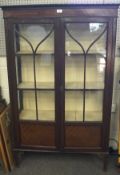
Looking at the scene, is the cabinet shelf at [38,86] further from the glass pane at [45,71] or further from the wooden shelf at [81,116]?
the wooden shelf at [81,116]

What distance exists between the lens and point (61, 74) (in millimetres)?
2031

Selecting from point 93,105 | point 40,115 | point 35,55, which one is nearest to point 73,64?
point 35,55

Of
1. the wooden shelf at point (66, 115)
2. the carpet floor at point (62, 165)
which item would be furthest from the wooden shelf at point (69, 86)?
the carpet floor at point (62, 165)

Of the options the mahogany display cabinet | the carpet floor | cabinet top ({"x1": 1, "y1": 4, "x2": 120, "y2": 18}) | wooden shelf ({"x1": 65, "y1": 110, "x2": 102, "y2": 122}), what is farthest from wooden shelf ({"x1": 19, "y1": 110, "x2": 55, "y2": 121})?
cabinet top ({"x1": 1, "y1": 4, "x2": 120, "y2": 18})

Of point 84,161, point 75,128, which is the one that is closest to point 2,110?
point 75,128

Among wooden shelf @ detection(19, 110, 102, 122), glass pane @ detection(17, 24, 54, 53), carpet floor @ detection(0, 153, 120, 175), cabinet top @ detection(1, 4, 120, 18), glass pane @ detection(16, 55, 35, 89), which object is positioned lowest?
carpet floor @ detection(0, 153, 120, 175)

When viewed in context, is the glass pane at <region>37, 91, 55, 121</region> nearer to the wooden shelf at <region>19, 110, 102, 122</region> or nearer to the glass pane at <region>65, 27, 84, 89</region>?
the wooden shelf at <region>19, 110, 102, 122</region>

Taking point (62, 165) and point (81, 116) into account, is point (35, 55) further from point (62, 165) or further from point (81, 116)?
point (62, 165)

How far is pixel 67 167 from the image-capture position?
2.35 metres

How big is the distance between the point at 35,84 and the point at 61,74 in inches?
12.6

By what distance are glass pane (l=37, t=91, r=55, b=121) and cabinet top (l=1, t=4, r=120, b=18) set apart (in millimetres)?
789

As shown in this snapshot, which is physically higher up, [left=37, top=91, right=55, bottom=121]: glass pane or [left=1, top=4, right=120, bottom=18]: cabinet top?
[left=1, top=4, right=120, bottom=18]: cabinet top

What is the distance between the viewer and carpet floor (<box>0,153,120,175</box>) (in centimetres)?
227

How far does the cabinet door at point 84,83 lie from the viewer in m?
2.02
